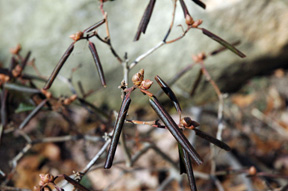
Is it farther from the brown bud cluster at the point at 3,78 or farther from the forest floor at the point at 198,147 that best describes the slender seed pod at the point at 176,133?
the forest floor at the point at 198,147

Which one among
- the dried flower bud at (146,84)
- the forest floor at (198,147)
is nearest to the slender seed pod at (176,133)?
the dried flower bud at (146,84)

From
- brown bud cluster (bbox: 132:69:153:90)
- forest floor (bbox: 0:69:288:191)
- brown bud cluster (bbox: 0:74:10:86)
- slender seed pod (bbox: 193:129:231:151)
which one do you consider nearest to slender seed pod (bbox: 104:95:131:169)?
brown bud cluster (bbox: 132:69:153:90)

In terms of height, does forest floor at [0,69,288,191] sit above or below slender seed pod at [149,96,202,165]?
below

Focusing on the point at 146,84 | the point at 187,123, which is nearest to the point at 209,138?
the point at 187,123

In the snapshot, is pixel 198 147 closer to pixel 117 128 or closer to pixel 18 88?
pixel 18 88

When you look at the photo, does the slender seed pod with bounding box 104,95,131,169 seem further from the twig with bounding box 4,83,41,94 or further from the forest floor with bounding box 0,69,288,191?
the forest floor with bounding box 0,69,288,191

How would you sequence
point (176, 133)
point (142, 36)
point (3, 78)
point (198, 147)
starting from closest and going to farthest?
point (176, 133)
point (3, 78)
point (142, 36)
point (198, 147)

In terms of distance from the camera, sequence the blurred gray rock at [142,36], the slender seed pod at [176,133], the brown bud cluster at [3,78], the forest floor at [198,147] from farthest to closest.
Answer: the forest floor at [198,147]
the blurred gray rock at [142,36]
the brown bud cluster at [3,78]
the slender seed pod at [176,133]

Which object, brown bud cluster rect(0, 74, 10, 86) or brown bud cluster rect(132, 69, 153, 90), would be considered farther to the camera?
brown bud cluster rect(0, 74, 10, 86)
